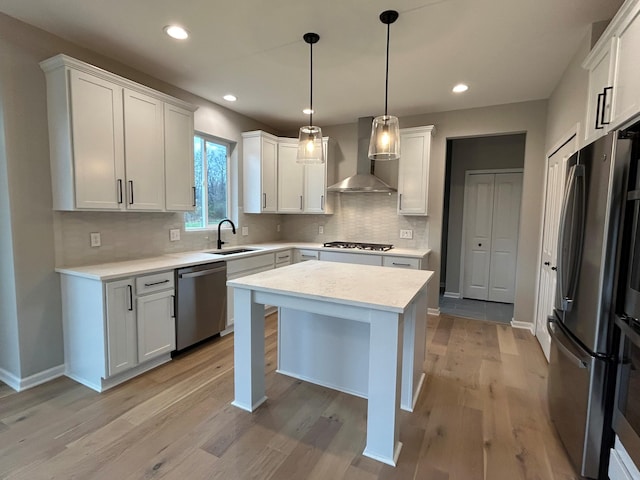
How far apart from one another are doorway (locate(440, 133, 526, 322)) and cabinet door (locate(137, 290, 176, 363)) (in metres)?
3.51

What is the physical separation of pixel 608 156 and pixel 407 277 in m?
1.28

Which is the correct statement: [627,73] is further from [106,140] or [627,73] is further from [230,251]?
[230,251]

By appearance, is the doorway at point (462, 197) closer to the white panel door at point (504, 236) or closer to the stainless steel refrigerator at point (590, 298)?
the white panel door at point (504, 236)

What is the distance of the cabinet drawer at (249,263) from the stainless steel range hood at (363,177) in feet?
4.28

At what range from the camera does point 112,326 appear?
90.5 inches

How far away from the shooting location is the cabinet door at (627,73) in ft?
4.82

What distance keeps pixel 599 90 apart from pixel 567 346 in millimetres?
1534

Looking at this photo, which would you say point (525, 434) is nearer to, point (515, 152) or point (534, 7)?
point (534, 7)

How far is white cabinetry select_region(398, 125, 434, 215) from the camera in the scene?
393 centimetres

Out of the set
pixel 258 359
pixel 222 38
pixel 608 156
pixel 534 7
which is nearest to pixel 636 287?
pixel 608 156

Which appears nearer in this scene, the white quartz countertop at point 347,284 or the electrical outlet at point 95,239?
the white quartz countertop at point 347,284

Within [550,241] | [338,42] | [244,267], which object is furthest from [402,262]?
[338,42]

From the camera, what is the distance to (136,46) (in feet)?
8.20

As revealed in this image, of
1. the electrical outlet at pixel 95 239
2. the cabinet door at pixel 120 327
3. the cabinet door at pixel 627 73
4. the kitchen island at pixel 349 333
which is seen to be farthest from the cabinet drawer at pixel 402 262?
the electrical outlet at pixel 95 239
